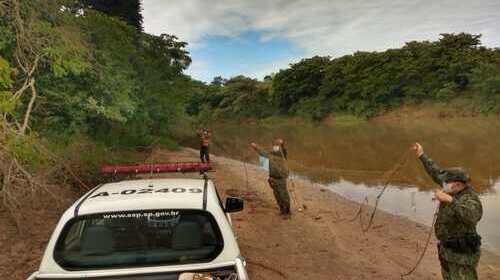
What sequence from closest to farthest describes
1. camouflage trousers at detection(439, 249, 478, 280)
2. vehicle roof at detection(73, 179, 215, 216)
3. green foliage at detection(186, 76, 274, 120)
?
vehicle roof at detection(73, 179, 215, 216) → camouflage trousers at detection(439, 249, 478, 280) → green foliage at detection(186, 76, 274, 120)

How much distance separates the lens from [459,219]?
5965 millimetres

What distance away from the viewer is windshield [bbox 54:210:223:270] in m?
4.56

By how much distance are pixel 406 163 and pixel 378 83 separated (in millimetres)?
40036

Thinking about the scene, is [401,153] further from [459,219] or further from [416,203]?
[459,219]

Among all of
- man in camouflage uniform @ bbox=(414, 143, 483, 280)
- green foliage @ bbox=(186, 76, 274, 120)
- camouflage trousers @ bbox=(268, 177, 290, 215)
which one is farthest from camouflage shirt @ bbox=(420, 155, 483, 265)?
green foliage @ bbox=(186, 76, 274, 120)

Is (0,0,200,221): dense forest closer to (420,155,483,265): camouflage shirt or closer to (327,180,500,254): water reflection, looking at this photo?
(420,155,483,265): camouflage shirt

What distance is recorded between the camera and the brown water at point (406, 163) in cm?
1628

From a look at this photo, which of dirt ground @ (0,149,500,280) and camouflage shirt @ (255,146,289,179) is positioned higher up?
camouflage shirt @ (255,146,289,179)

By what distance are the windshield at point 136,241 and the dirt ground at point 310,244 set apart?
13.0ft

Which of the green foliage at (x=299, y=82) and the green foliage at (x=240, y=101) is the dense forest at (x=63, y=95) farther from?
the green foliage at (x=240, y=101)

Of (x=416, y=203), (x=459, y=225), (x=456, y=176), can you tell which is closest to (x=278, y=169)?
(x=416, y=203)

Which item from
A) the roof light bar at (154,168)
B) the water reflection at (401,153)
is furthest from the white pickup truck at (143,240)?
the water reflection at (401,153)

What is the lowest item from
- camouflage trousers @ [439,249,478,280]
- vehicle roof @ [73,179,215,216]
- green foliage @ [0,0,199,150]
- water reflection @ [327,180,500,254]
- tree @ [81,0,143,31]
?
water reflection @ [327,180,500,254]

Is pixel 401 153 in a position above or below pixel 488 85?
below
